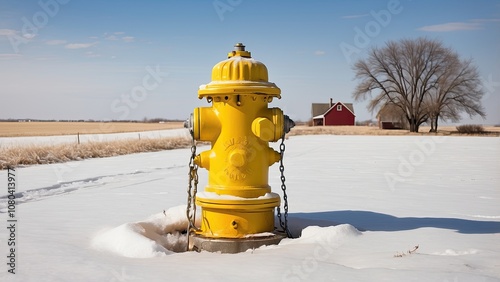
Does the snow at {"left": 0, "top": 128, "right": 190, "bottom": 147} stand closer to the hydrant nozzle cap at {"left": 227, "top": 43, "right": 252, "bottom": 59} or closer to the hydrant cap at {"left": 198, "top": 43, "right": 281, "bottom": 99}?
the hydrant nozzle cap at {"left": 227, "top": 43, "right": 252, "bottom": 59}

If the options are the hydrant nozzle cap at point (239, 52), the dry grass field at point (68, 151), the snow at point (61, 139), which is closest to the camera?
the hydrant nozzle cap at point (239, 52)

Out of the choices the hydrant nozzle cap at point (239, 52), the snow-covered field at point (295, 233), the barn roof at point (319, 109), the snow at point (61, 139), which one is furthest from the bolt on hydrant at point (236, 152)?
the barn roof at point (319, 109)

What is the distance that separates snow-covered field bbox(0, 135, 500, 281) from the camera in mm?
3504

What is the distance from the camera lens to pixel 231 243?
14.7ft

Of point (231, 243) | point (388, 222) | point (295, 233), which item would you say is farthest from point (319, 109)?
point (231, 243)

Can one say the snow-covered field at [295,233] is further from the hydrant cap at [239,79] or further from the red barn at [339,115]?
the red barn at [339,115]

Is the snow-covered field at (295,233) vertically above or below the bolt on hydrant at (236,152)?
below

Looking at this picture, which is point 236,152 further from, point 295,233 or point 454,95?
point 454,95

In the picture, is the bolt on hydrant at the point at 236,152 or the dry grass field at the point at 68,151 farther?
the dry grass field at the point at 68,151

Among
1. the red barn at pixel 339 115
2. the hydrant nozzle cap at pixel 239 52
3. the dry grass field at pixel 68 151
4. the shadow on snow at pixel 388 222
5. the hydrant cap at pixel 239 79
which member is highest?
the red barn at pixel 339 115

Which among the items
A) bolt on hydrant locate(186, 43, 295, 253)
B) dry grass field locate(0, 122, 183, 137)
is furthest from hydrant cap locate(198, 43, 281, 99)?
dry grass field locate(0, 122, 183, 137)

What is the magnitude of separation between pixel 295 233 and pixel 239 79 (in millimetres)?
1765

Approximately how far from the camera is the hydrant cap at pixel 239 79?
456cm

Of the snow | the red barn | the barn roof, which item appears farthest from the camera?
the barn roof
